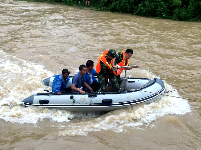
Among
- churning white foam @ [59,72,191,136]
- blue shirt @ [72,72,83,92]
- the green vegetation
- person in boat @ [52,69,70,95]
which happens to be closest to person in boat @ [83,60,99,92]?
blue shirt @ [72,72,83,92]

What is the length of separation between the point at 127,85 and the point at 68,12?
43.7ft

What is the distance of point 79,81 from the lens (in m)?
4.98

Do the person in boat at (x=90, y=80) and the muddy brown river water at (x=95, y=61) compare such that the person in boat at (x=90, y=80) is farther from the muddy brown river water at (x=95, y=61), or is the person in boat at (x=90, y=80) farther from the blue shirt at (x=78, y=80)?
the muddy brown river water at (x=95, y=61)

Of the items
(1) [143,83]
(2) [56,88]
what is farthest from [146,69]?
(2) [56,88]

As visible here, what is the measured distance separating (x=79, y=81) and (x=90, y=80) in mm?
294

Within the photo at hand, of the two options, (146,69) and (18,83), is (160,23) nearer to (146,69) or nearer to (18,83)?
(146,69)

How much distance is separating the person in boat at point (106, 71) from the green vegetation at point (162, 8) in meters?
11.5

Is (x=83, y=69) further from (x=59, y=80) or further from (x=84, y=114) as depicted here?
(x=84, y=114)

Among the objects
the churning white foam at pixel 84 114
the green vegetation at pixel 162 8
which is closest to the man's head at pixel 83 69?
the churning white foam at pixel 84 114

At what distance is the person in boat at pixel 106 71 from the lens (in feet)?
15.5

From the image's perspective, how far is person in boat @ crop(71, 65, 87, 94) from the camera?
475 cm

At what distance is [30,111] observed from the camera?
4895 mm

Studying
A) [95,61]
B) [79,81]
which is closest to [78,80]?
[79,81]

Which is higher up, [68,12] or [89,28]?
[68,12]
